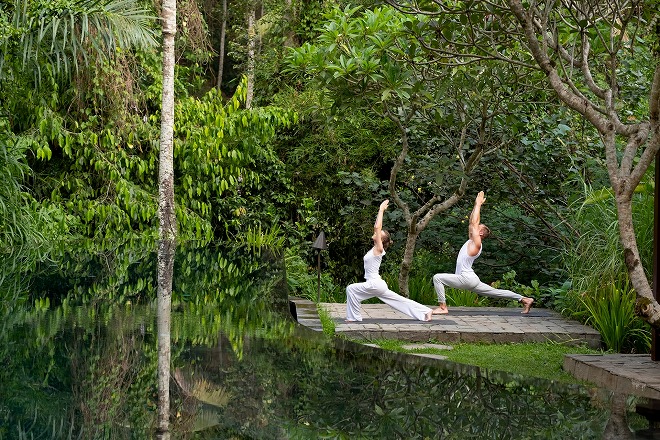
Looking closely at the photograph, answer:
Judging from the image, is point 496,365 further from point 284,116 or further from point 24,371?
point 284,116

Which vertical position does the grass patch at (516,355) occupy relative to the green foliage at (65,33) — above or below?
below

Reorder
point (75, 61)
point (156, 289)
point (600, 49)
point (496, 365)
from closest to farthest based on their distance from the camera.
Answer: point (496, 365), point (600, 49), point (156, 289), point (75, 61)

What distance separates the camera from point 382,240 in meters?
10.2

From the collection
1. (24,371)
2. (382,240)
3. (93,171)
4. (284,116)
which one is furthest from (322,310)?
(93,171)

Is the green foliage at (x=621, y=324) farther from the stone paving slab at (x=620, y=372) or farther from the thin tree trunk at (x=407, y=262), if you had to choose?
the thin tree trunk at (x=407, y=262)

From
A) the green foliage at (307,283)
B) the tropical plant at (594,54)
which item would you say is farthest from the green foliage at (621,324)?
the green foliage at (307,283)

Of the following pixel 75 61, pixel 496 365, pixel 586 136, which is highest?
pixel 75 61

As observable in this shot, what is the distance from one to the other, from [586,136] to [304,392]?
8.25 meters

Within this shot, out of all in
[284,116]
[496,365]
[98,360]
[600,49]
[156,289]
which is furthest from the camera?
[284,116]

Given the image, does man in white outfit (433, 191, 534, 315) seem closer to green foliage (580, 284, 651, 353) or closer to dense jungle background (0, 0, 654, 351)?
dense jungle background (0, 0, 654, 351)

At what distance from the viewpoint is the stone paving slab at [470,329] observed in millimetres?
9492

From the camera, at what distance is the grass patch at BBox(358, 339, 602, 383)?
8.21 meters

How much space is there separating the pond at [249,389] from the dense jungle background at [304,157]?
7.58 ft

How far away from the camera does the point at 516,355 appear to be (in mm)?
8984
